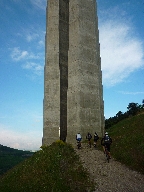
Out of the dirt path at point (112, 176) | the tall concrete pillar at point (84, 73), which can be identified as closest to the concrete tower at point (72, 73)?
the tall concrete pillar at point (84, 73)

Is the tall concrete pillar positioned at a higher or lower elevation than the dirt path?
higher

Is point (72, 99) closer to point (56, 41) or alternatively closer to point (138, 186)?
→ point (56, 41)

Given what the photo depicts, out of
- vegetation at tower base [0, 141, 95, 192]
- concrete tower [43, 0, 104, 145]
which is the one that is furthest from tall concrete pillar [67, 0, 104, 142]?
vegetation at tower base [0, 141, 95, 192]

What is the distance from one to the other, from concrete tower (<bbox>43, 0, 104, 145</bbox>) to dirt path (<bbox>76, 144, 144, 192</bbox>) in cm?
1218

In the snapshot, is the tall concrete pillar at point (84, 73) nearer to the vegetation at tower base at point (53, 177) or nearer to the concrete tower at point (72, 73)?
the concrete tower at point (72, 73)

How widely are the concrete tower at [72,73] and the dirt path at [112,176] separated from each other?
12.2 meters

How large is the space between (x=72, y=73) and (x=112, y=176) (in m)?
20.0

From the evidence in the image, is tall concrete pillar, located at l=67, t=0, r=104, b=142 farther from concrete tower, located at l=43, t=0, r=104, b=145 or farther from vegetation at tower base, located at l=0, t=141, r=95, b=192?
vegetation at tower base, located at l=0, t=141, r=95, b=192

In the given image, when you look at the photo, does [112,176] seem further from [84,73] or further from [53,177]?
[84,73]

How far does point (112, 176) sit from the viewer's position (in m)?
13.6

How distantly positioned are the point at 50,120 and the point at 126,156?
15.6 m

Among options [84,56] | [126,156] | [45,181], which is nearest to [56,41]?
[84,56]

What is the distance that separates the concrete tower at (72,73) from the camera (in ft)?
98.2

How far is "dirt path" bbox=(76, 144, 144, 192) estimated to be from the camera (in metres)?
11.8
